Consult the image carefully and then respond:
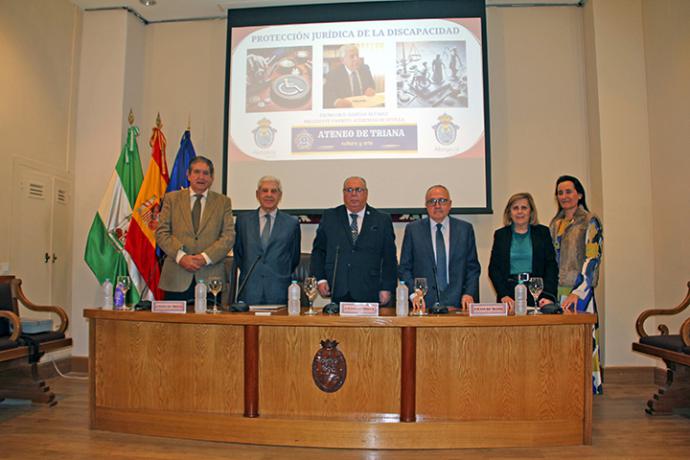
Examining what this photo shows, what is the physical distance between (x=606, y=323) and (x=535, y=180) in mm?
1373

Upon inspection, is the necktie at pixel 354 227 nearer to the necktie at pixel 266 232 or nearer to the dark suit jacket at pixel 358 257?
the dark suit jacket at pixel 358 257

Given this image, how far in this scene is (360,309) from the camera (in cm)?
271

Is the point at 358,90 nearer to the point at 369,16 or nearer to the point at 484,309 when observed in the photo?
the point at 369,16

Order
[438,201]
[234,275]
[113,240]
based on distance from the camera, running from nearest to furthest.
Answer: [438,201], [234,275], [113,240]

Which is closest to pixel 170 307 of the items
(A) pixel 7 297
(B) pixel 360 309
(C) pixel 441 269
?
(B) pixel 360 309

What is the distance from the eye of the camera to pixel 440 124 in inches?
187

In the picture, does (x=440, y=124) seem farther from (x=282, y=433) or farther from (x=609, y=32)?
(x=282, y=433)

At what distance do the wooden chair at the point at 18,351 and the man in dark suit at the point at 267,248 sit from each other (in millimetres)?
1523

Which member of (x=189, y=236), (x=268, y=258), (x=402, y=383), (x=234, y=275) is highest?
(x=189, y=236)

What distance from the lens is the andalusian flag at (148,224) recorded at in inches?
175

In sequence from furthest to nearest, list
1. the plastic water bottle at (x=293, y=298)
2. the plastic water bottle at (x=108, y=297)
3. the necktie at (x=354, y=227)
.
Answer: the necktie at (x=354, y=227)
the plastic water bottle at (x=108, y=297)
the plastic water bottle at (x=293, y=298)

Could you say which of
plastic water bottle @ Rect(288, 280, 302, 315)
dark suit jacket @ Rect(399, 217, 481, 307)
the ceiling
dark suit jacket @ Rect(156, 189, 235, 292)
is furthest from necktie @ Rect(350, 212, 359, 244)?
the ceiling

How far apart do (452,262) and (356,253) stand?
0.58 metres

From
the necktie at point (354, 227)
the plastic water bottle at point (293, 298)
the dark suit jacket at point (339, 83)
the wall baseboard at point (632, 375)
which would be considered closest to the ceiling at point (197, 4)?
the dark suit jacket at point (339, 83)
